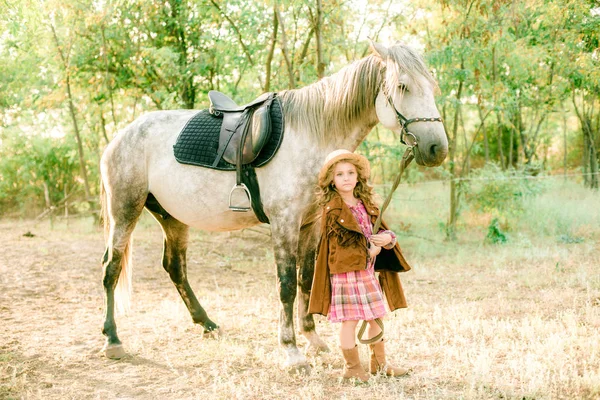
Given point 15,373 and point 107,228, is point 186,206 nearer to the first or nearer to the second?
point 107,228

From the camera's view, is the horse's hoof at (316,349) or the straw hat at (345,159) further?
the horse's hoof at (316,349)

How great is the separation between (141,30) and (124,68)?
2.92 feet

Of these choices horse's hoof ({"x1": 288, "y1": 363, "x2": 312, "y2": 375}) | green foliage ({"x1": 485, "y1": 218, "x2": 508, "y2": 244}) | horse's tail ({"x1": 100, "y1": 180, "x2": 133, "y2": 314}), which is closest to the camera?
horse's hoof ({"x1": 288, "y1": 363, "x2": 312, "y2": 375})

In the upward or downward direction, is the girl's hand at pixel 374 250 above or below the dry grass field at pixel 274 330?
above

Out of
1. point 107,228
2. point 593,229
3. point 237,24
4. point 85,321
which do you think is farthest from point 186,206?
point 593,229

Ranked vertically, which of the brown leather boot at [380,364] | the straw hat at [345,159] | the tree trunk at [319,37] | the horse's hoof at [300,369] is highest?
the tree trunk at [319,37]

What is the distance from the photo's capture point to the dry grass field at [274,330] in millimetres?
3287

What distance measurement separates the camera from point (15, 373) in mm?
3562

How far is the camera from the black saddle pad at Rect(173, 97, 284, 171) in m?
3.77

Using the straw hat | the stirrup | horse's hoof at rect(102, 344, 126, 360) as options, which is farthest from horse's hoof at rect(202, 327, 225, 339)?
the straw hat

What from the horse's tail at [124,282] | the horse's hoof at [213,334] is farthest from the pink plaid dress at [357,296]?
the horse's tail at [124,282]

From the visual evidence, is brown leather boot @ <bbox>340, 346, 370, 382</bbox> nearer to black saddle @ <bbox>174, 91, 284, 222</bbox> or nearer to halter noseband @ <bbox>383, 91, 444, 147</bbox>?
black saddle @ <bbox>174, 91, 284, 222</bbox>

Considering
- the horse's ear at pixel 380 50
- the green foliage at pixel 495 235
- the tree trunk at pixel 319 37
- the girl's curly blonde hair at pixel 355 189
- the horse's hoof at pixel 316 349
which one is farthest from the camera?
the green foliage at pixel 495 235

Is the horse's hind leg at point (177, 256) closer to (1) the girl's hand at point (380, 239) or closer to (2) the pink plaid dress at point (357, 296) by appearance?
(2) the pink plaid dress at point (357, 296)
